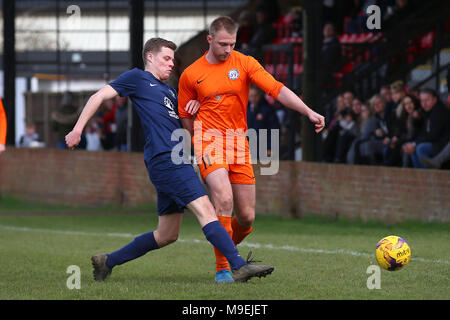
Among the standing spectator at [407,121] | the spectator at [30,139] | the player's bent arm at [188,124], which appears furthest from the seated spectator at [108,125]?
the player's bent arm at [188,124]

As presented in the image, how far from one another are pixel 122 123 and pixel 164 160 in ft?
40.3

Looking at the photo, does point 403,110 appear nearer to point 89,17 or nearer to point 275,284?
point 275,284

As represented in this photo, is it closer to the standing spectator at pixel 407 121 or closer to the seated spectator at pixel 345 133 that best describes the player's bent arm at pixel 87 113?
the standing spectator at pixel 407 121

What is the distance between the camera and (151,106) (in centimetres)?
773

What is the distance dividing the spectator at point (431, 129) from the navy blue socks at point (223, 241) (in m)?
6.31

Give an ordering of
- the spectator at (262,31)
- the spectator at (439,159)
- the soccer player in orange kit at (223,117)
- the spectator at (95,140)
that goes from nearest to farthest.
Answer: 1. the soccer player in orange kit at (223,117)
2. the spectator at (439,159)
3. the spectator at (262,31)
4. the spectator at (95,140)

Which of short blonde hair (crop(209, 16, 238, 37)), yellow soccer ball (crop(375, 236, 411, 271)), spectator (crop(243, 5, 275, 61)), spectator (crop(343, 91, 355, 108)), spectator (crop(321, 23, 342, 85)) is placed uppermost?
spectator (crop(243, 5, 275, 61))

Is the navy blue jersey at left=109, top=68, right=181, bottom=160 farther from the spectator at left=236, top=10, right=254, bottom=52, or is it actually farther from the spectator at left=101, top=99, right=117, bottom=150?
the spectator at left=101, top=99, right=117, bottom=150

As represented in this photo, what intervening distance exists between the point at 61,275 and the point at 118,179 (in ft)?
33.3

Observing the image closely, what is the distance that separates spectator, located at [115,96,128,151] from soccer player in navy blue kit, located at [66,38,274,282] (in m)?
11.8

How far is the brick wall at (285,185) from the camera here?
13.3m

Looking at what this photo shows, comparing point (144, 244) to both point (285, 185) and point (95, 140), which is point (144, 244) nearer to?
point (285, 185)

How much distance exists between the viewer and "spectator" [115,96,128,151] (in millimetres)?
19688
